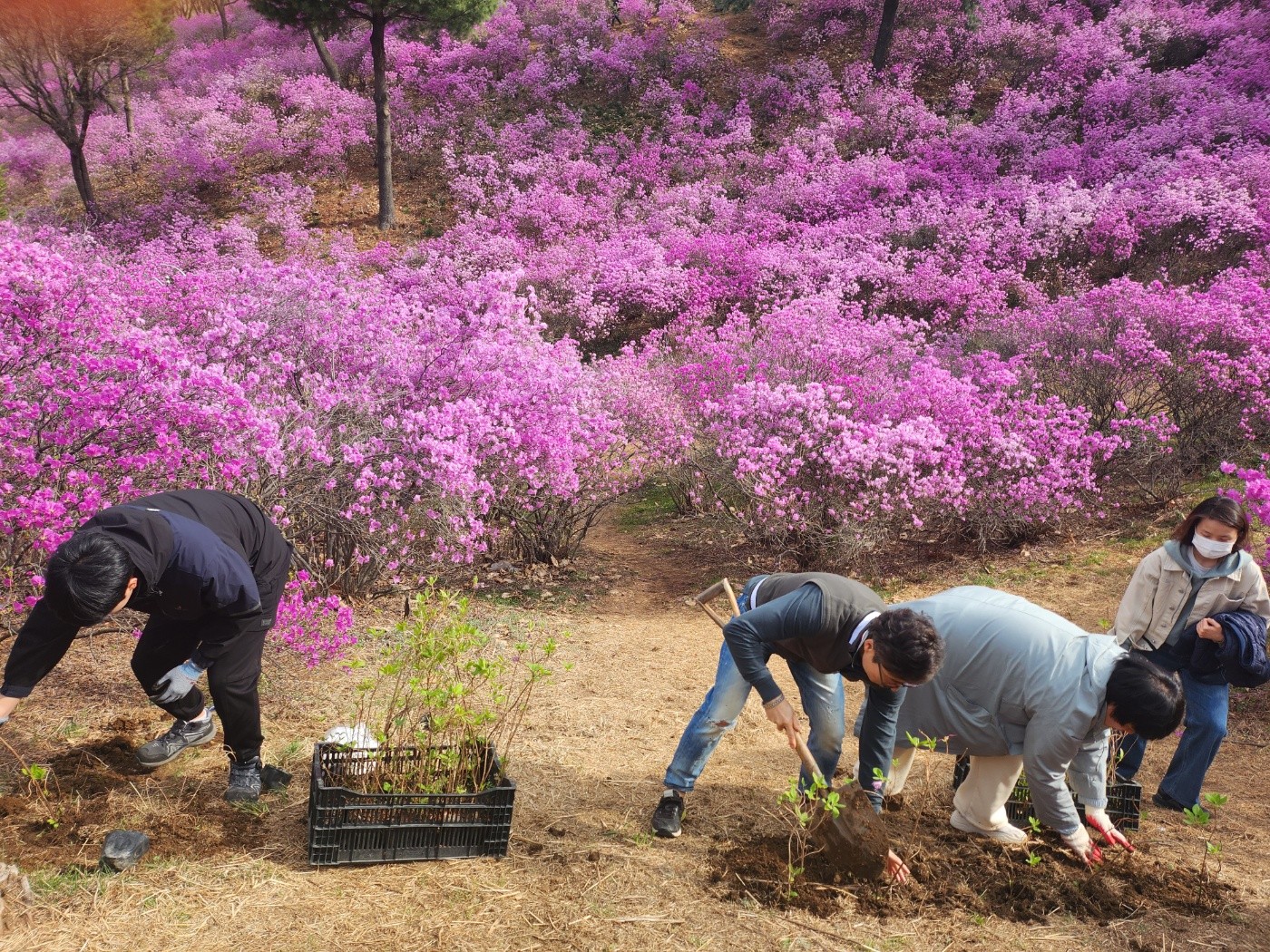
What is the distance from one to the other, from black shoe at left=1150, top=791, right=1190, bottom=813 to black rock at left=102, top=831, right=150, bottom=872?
4.10m

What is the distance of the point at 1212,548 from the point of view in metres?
3.65

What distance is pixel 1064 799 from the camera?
3.05 metres

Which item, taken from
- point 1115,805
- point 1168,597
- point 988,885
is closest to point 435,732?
point 988,885

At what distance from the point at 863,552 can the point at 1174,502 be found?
→ 3.11 meters

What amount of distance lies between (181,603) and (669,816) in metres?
1.94

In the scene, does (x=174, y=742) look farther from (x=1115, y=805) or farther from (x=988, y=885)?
(x=1115, y=805)

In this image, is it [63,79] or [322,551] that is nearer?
[322,551]

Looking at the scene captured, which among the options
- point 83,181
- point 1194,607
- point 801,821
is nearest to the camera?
point 801,821

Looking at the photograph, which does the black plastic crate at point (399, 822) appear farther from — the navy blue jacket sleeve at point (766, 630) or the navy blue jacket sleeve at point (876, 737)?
the navy blue jacket sleeve at point (876, 737)

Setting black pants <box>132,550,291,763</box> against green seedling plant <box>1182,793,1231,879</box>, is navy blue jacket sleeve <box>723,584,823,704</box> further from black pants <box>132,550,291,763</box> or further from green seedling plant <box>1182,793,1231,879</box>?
black pants <box>132,550,291,763</box>

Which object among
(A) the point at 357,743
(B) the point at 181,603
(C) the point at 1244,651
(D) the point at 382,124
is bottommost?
(A) the point at 357,743

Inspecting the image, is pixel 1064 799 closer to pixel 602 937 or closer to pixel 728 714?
pixel 728 714

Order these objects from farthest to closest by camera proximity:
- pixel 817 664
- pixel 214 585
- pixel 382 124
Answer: pixel 382 124, pixel 817 664, pixel 214 585

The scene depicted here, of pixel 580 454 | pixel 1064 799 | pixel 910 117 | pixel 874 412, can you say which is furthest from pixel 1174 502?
pixel 910 117
